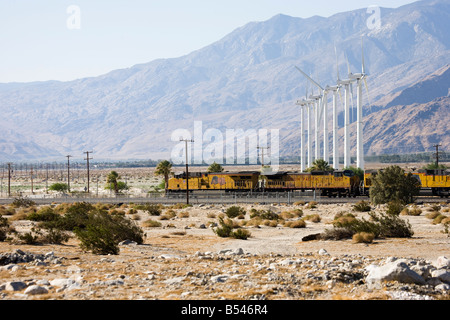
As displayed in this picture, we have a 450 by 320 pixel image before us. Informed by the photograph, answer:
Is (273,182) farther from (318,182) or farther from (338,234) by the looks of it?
(338,234)

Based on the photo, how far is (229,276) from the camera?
55.5 feet

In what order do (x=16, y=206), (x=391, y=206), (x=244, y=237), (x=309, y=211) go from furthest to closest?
(x=16, y=206), (x=309, y=211), (x=391, y=206), (x=244, y=237)

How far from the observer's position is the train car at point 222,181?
7950 cm

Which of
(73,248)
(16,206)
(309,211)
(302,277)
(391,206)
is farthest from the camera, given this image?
(16,206)

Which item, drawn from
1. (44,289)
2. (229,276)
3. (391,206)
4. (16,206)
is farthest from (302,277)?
(16,206)

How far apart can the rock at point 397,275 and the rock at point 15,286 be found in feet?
30.2

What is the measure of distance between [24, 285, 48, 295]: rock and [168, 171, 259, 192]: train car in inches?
2543

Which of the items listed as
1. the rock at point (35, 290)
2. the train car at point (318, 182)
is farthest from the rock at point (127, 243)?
the train car at point (318, 182)

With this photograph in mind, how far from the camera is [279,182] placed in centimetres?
8069

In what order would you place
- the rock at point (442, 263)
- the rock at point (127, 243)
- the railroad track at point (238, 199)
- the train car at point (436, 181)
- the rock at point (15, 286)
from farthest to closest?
the train car at point (436, 181) → the railroad track at point (238, 199) → the rock at point (127, 243) → the rock at point (442, 263) → the rock at point (15, 286)

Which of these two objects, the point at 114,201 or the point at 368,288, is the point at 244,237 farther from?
the point at 114,201

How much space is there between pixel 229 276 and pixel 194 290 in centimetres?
197

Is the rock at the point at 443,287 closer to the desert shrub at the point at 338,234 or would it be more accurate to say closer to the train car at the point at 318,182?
the desert shrub at the point at 338,234

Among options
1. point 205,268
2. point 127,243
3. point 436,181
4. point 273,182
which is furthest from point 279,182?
point 205,268
